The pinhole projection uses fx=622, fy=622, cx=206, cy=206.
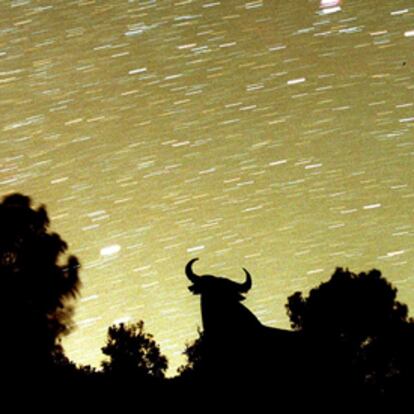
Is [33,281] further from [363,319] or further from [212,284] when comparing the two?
[363,319]

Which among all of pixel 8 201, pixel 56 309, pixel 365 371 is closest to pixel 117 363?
pixel 56 309

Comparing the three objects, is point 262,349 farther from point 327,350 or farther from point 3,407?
point 3,407

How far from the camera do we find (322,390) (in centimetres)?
1294

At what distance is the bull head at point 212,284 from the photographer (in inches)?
553

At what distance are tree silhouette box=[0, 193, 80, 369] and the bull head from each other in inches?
135

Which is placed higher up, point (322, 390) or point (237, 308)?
point (237, 308)

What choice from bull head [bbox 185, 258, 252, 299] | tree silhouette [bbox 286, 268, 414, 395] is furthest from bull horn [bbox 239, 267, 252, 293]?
tree silhouette [bbox 286, 268, 414, 395]

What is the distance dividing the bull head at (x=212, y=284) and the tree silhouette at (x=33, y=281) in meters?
A: 3.42

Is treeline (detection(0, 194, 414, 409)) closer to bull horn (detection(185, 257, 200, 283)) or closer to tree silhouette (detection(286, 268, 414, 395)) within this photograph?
bull horn (detection(185, 257, 200, 283))

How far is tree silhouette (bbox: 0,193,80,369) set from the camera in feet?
45.2

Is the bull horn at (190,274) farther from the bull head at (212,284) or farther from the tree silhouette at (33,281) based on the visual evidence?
the tree silhouette at (33,281)

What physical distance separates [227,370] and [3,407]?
4.55 metres

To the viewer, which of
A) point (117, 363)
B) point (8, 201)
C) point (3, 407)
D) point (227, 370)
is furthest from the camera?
point (117, 363)

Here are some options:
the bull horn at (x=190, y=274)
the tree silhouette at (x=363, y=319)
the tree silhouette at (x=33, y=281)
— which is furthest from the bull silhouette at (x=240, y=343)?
the tree silhouette at (x=363, y=319)
